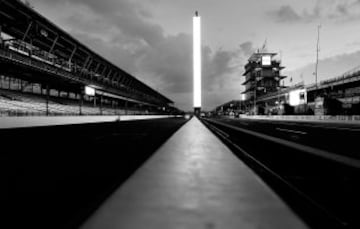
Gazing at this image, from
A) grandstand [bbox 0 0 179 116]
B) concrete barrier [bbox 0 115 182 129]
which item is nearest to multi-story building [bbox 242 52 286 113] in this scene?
grandstand [bbox 0 0 179 116]

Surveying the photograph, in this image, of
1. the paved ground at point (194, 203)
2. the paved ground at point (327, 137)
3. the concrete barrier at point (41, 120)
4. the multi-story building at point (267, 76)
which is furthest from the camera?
the multi-story building at point (267, 76)

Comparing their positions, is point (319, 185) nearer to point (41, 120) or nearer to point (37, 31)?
point (41, 120)

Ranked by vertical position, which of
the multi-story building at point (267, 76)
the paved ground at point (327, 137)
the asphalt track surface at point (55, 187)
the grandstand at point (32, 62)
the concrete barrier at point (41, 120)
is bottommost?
the paved ground at point (327, 137)

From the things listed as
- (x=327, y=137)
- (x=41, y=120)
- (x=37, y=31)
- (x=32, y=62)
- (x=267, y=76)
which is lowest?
(x=327, y=137)

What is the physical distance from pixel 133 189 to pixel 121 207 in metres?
0.81

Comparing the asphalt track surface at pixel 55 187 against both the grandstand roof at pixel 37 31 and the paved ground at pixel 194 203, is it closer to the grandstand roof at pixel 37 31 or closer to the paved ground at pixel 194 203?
the paved ground at pixel 194 203

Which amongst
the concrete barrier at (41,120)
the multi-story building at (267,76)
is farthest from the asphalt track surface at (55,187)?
the multi-story building at (267,76)

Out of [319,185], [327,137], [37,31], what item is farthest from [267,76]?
[319,185]

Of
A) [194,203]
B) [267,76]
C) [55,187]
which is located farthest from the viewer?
[267,76]

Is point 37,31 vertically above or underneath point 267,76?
underneath

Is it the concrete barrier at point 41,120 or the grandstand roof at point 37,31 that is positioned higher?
the grandstand roof at point 37,31

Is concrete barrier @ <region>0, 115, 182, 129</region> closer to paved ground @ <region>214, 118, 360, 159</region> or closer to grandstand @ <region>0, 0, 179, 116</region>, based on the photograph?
grandstand @ <region>0, 0, 179, 116</region>

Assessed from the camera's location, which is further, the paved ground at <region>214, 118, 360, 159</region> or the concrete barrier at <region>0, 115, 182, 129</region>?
the concrete barrier at <region>0, 115, 182, 129</region>

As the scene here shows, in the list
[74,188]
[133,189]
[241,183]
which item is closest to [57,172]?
[74,188]
